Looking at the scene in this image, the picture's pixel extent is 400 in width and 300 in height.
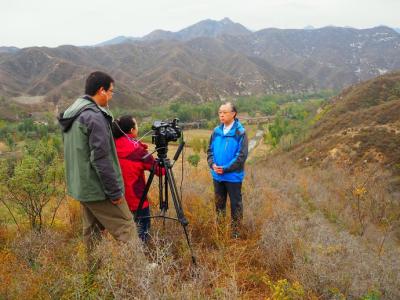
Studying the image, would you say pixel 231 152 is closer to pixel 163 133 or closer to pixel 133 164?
pixel 163 133

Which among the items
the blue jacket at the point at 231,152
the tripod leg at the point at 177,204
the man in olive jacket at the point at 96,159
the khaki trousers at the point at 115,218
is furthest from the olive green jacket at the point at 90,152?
the blue jacket at the point at 231,152

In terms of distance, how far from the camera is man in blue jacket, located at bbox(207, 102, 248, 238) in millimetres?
3814

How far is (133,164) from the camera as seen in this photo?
323cm

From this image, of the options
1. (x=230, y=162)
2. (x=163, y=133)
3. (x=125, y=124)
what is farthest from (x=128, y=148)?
(x=230, y=162)

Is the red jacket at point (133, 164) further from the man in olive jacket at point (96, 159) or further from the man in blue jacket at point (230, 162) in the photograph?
the man in blue jacket at point (230, 162)

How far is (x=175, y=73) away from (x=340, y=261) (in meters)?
119

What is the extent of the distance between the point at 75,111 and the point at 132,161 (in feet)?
2.66

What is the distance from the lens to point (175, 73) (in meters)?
118

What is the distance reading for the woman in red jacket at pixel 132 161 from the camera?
3197mm

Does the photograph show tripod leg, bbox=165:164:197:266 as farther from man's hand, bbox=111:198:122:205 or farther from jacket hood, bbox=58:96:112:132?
jacket hood, bbox=58:96:112:132

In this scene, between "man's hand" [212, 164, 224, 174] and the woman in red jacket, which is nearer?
the woman in red jacket

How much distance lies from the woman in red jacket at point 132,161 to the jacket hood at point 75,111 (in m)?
0.49

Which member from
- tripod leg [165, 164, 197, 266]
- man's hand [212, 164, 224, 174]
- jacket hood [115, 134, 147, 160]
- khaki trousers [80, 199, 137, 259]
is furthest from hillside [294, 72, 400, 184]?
khaki trousers [80, 199, 137, 259]

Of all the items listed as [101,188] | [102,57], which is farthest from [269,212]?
[102,57]
